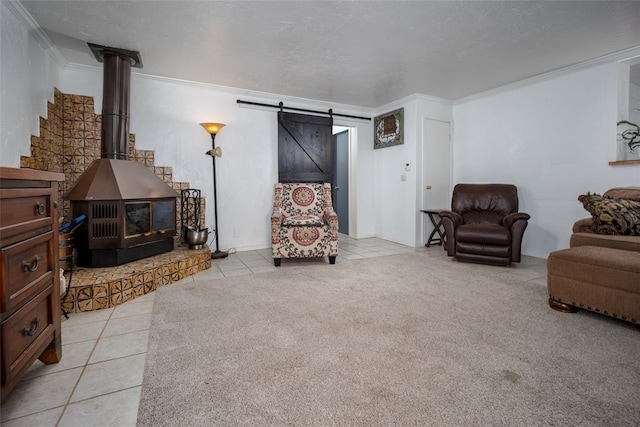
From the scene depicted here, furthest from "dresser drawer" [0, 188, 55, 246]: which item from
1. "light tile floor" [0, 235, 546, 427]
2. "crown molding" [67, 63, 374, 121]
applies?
"crown molding" [67, 63, 374, 121]

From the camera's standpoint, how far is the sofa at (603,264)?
1.85m

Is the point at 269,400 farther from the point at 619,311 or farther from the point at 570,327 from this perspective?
the point at 619,311

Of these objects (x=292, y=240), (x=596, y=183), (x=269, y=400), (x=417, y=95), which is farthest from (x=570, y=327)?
(x=417, y=95)

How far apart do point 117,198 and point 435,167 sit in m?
4.19

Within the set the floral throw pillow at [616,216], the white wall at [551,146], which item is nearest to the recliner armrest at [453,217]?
the white wall at [551,146]

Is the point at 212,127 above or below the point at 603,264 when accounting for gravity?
above

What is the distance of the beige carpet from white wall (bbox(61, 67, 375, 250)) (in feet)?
5.74

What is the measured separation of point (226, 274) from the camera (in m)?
3.12

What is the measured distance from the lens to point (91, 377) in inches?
56.2

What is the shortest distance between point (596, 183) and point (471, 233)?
4.76 feet

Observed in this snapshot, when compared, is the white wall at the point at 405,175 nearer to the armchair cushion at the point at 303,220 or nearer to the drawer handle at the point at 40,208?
the armchair cushion at the point at 303,220

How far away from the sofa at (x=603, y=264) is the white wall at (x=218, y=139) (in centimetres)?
344

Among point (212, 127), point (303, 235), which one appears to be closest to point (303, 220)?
point (303, 235)

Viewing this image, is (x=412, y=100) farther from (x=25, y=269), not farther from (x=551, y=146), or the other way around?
(x=25, y=269)
